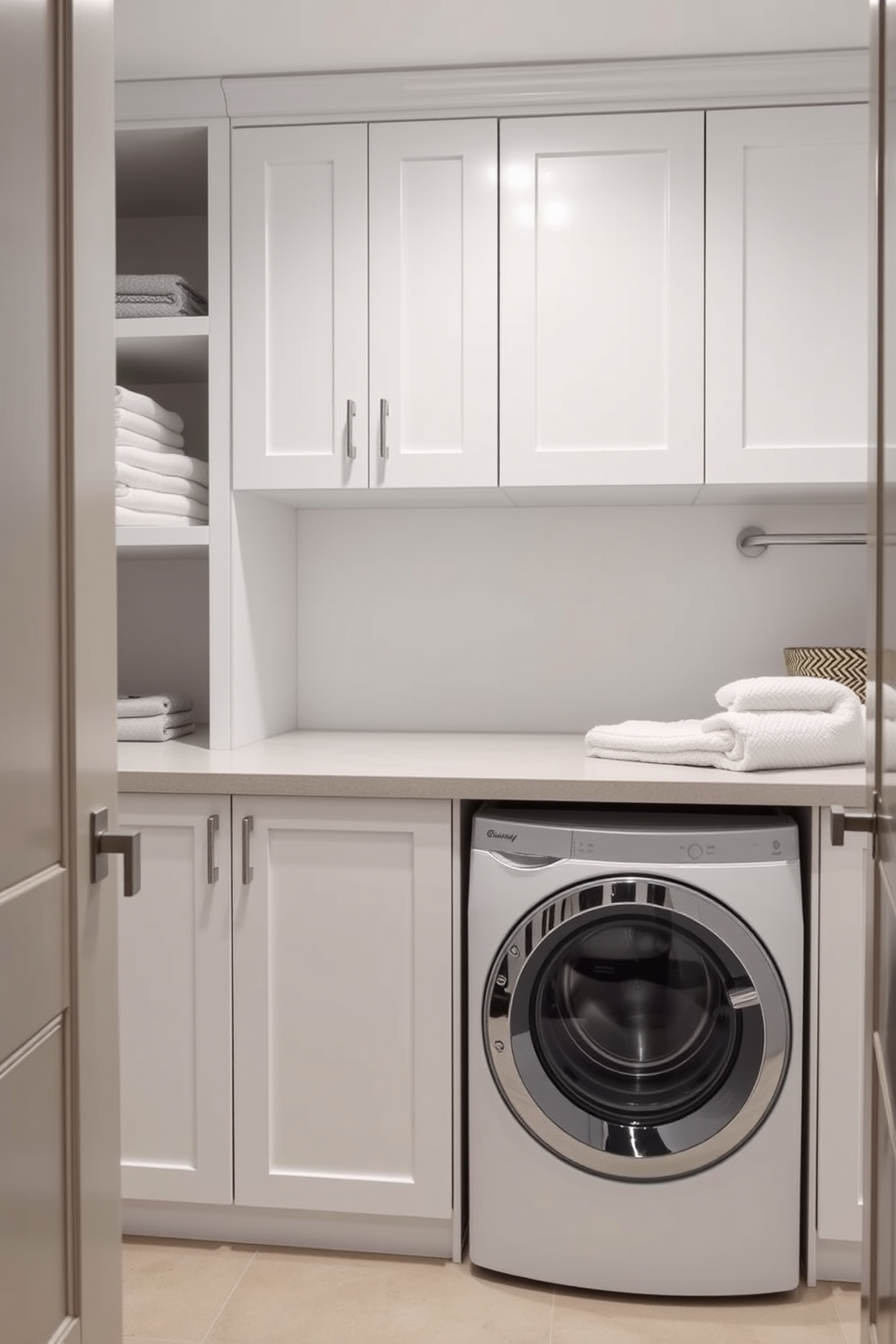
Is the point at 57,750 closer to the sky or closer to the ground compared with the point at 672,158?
closer to the ground

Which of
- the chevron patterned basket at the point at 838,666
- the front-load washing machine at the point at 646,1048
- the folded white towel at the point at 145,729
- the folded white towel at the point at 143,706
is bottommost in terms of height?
the front-load washing machine at the point at 646,1048

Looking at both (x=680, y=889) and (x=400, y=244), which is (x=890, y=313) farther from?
(x=400, y=244)

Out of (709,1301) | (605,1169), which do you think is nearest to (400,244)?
(605,1169)

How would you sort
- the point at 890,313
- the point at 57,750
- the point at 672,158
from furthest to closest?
the point at 672,158 < the point at 57,750 < the point at 890,313

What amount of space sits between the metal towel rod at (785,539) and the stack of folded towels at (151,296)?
4.49 feet

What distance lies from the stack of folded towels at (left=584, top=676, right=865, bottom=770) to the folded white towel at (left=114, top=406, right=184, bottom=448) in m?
1.16

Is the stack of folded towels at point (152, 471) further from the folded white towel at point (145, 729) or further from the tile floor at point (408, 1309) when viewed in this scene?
the tile floor at point (408, 1309)

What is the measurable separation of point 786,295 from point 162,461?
1336mm

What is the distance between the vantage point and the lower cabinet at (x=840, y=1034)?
78.6 inches

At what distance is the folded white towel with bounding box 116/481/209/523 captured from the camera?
2.28 m

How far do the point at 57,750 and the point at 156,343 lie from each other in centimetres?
161

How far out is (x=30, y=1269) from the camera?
1.00m

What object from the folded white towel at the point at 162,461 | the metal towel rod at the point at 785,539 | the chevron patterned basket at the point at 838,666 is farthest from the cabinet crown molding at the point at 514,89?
the chevron patterned basket at the point at 838,666

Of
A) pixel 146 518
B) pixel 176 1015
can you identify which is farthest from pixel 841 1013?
pixel 146 518
